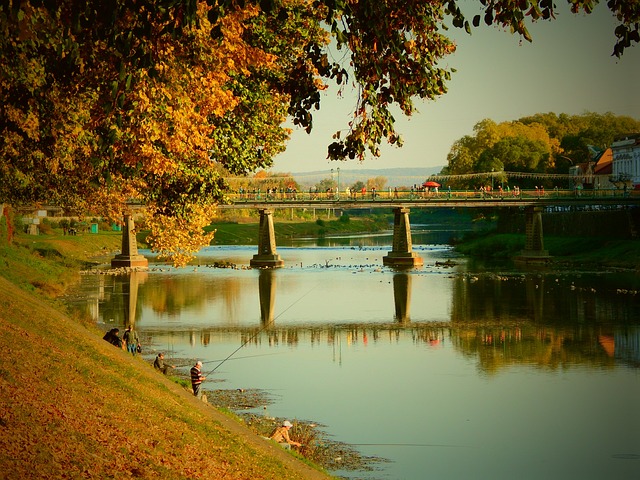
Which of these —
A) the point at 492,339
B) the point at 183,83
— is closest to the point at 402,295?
the point at 492,339

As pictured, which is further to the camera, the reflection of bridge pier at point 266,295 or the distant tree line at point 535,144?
the distant tree line at point 535,144

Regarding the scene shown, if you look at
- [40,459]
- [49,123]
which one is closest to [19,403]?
[40,459]

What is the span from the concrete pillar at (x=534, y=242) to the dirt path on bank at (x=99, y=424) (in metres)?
95.4

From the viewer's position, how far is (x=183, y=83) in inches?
885

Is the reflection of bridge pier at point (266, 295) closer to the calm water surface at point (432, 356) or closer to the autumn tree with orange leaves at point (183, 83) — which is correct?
the calm water surface at point (432, 356)

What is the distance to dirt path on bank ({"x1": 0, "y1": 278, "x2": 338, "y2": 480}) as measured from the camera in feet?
43.9

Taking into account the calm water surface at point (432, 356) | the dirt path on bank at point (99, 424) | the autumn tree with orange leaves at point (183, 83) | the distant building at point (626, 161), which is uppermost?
the distant building at point (626, 161)

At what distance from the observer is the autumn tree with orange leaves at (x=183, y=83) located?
12758 millimetres

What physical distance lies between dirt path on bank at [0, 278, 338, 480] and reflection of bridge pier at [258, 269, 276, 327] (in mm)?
35954

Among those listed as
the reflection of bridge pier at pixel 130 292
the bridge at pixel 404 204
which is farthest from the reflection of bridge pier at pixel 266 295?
the bridge at pixel 404 204

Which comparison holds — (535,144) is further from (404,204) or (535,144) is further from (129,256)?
(129,256)

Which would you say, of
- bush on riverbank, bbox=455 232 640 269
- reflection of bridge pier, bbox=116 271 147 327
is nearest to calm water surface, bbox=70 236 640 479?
reflection of bridge pier, bbox=116 271 147 327

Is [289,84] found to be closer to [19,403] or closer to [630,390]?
[19,403]

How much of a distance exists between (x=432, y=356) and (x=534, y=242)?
246 ft
